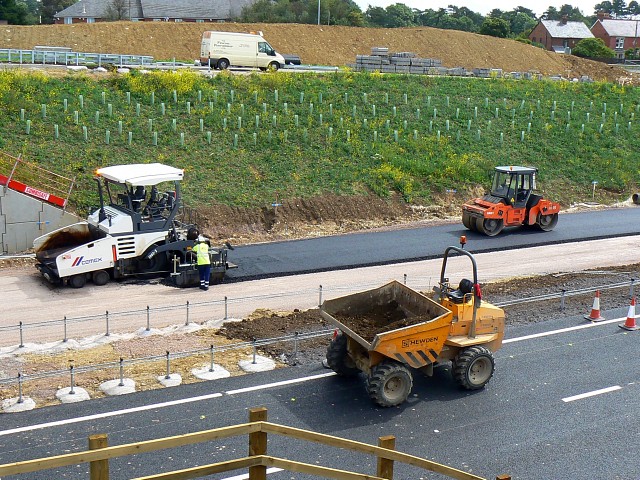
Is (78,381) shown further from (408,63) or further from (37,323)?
(408,63)

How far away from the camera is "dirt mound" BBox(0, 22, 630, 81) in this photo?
5019 centimetres

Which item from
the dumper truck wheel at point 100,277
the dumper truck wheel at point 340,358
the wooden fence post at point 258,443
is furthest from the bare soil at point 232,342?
the wooden fence post at point 258,443

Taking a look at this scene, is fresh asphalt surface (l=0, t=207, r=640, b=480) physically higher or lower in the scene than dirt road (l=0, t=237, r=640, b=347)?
higher

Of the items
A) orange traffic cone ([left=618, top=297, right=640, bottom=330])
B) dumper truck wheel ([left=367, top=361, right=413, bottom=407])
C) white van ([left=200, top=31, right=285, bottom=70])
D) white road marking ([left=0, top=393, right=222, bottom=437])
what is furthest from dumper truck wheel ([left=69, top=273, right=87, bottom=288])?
white van ([left=200, top=31, right=285, bottom=70])

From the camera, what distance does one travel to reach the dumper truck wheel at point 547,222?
26547 mm

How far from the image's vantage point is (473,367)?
12.9 metres

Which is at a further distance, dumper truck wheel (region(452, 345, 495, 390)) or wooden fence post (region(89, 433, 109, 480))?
dumper truck wheel (region(452, 345, 495, 390))

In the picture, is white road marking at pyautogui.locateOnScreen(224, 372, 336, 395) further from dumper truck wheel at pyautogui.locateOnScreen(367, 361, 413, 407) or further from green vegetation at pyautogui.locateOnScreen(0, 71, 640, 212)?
green vegetation at pyautogui.locateOnScreen(0, 71, 640, 212)

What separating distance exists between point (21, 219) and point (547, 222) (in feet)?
55.2

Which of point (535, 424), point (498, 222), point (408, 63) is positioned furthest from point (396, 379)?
point (408, 63)

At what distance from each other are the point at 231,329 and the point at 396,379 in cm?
470

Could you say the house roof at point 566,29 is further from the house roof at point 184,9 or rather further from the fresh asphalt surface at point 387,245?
the fresh asphalt surface at point 387,245

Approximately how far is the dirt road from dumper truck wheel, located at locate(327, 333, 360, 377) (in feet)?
12.6

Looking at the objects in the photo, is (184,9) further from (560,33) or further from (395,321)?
(395,321)
